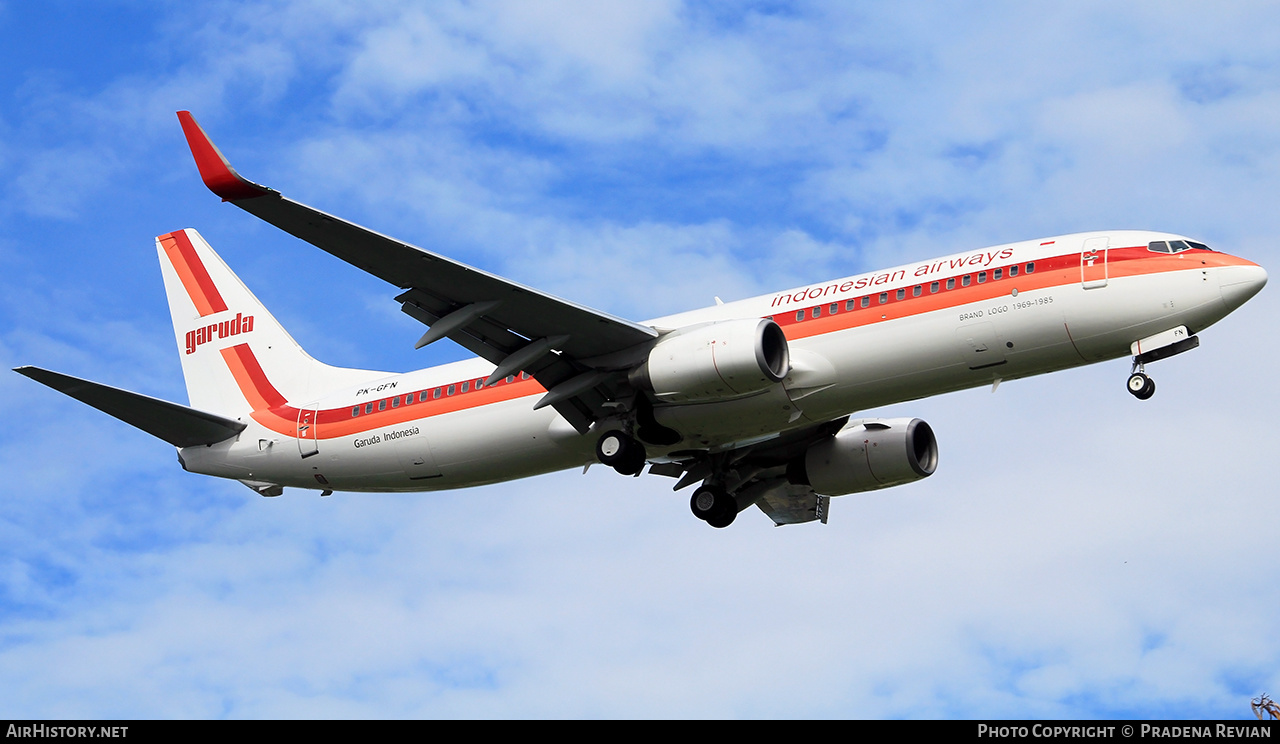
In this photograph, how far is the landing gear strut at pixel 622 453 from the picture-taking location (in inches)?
1233

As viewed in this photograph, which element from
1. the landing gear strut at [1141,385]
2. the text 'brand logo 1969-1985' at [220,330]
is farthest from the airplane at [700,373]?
the text 'brand logo 1969-1985' at [220,330]

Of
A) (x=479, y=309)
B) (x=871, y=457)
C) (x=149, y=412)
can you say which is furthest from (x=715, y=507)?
(x=149, y=412)

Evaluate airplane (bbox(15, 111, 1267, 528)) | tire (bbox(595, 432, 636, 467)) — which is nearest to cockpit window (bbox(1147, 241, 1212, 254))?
airplane (bbox(15, 111, 1267, 528))

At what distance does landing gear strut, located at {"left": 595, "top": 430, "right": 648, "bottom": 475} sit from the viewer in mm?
31312

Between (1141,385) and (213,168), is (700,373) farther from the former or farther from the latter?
(213,168)

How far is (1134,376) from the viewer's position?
28.1 metres

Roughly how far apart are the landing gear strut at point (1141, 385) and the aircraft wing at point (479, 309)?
402 inches

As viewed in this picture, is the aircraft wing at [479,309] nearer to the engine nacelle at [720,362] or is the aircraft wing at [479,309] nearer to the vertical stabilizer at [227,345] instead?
the engine nacelle at [720,362]

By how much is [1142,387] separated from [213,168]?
61.8 feet

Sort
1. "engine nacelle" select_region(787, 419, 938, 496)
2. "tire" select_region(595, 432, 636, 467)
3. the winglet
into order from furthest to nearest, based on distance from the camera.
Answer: "engine nacelle" select_region(787, 419, 938, 496)
"tire" select_region(595, 432, 636, 467)
the winglet

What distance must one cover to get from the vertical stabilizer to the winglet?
1104 centimetres

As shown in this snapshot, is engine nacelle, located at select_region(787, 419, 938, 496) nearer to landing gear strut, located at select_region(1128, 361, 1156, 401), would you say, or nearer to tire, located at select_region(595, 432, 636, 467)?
tire, located at select_region(595, 432, 636, 467)

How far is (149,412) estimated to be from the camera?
34.1m
